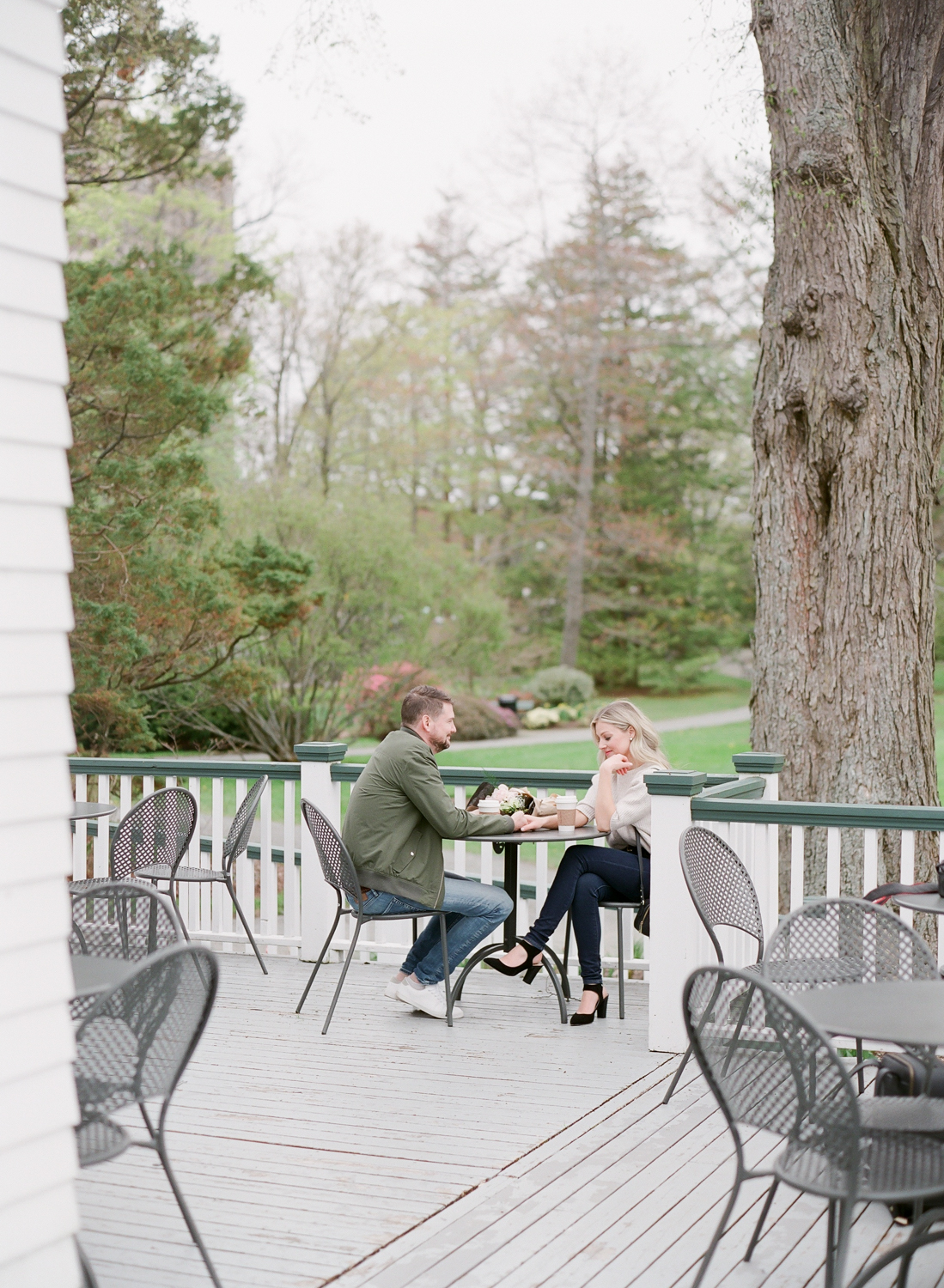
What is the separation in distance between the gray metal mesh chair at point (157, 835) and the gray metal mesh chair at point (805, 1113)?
3.94m

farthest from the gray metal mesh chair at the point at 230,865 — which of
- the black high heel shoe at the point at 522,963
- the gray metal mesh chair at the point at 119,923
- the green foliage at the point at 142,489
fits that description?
the green foliage at the point at 142,489

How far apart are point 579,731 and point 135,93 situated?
1442cm

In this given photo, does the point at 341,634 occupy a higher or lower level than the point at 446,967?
higher

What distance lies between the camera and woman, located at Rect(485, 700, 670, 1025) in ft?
18.5

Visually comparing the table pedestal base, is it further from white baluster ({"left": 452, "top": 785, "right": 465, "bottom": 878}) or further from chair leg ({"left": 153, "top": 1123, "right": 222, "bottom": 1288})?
chair leg ({"left": 153, "top": 1123, "right": 222, "bottom": 1288})

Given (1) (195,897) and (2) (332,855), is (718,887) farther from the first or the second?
(1) (195,897)

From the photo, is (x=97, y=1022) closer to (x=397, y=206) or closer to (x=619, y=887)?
(x=619, y=887)

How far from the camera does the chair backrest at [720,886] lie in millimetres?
4492

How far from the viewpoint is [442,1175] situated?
391 cm

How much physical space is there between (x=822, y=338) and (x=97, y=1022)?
5.99 metres

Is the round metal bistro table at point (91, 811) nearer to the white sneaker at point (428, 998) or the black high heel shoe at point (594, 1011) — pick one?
the white sneaker at point (428, 998)

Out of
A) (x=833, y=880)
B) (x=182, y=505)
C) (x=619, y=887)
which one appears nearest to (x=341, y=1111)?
(x=619, y=887)

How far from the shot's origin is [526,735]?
22.8m

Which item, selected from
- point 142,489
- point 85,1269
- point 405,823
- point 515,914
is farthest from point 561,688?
point 85,1269
